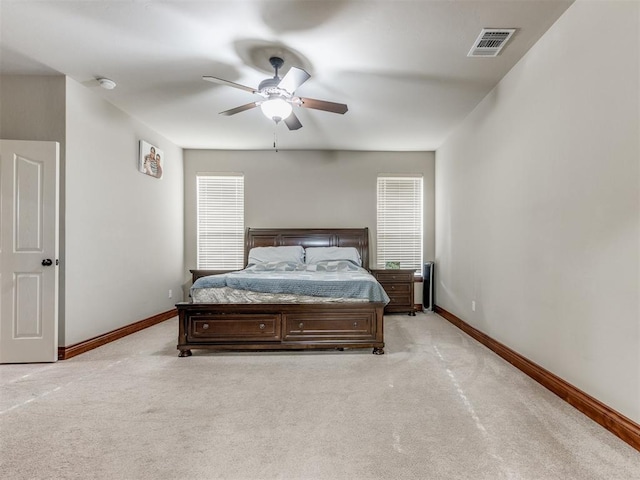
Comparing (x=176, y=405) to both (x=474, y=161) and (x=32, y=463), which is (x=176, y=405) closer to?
(x=32, y=463)

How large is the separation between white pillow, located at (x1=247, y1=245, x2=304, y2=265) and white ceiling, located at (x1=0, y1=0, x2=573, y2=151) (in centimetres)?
211

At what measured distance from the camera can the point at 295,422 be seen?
A: 198 centimetres

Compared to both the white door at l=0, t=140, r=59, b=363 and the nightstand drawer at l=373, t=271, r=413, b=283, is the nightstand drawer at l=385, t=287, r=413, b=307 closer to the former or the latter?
the nightstand drawer at l=373, t=271, r=413, b=283

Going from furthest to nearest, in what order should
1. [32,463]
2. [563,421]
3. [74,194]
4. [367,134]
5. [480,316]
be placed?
[367,134] < [480,316] < [74,194] < [563,421] < [32,463]

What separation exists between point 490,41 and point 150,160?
432 cm

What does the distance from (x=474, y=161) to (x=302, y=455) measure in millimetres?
3647

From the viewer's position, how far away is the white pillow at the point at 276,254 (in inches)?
198

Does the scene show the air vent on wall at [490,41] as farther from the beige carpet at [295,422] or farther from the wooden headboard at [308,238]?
the wooden headboard at [308,238]

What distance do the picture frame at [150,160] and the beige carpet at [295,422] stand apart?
101 inches

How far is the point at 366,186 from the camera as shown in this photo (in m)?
5.66

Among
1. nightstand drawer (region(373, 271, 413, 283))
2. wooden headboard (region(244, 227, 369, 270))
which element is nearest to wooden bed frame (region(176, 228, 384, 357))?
nightstand drawer (region(373, 271, 413, 283))

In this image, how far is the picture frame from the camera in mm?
4336

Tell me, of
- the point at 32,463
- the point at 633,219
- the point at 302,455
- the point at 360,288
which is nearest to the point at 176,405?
the point at 32,463

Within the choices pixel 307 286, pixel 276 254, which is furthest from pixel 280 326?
pixel 276 254
